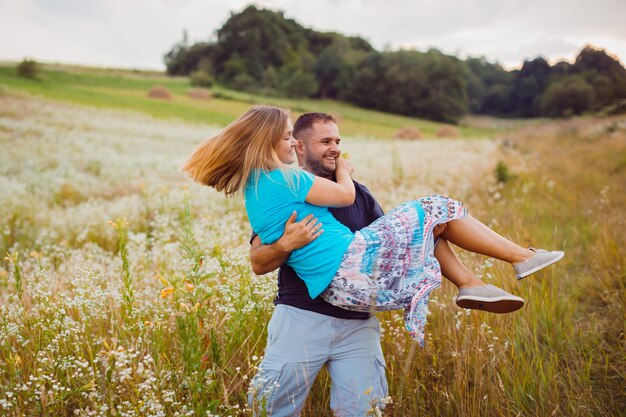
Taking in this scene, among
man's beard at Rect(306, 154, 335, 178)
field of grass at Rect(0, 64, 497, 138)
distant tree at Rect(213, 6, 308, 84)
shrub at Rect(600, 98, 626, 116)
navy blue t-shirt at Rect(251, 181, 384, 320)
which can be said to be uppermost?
distant tree at Rect(213, 6, 308, 84)

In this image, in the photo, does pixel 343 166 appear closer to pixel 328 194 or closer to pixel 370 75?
pixel 328 194

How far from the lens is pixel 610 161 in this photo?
40.8 feet

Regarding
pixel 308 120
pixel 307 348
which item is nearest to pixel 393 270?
pixel 307 348

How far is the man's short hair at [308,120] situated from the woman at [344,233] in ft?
1.47

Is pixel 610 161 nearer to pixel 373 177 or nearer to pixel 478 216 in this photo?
pixel 373 177

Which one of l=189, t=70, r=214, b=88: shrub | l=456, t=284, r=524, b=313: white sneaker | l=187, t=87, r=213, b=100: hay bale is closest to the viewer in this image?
l=456, t=284, r=524, b=313: white sneaker

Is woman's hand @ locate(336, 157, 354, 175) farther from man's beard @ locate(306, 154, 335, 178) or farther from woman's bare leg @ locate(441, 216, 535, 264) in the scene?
woman's bare leg @ locate(441, 216, 535, 264)

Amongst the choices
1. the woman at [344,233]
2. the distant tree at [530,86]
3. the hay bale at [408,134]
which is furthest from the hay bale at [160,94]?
the distant tree at [530,86]

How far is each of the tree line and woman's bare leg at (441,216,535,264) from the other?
52.2m

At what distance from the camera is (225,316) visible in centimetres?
342

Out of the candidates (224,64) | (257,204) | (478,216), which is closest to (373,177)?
(478,216)

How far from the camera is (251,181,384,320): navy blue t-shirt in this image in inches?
Result: 123

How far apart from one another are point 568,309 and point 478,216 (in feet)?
9.66

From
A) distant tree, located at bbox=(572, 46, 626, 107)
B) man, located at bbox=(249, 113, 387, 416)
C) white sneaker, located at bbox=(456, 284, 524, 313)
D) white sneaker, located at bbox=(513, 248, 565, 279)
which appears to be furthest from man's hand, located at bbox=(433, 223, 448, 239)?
distant tree, located at bbox=(572, 46, 626, 107)
